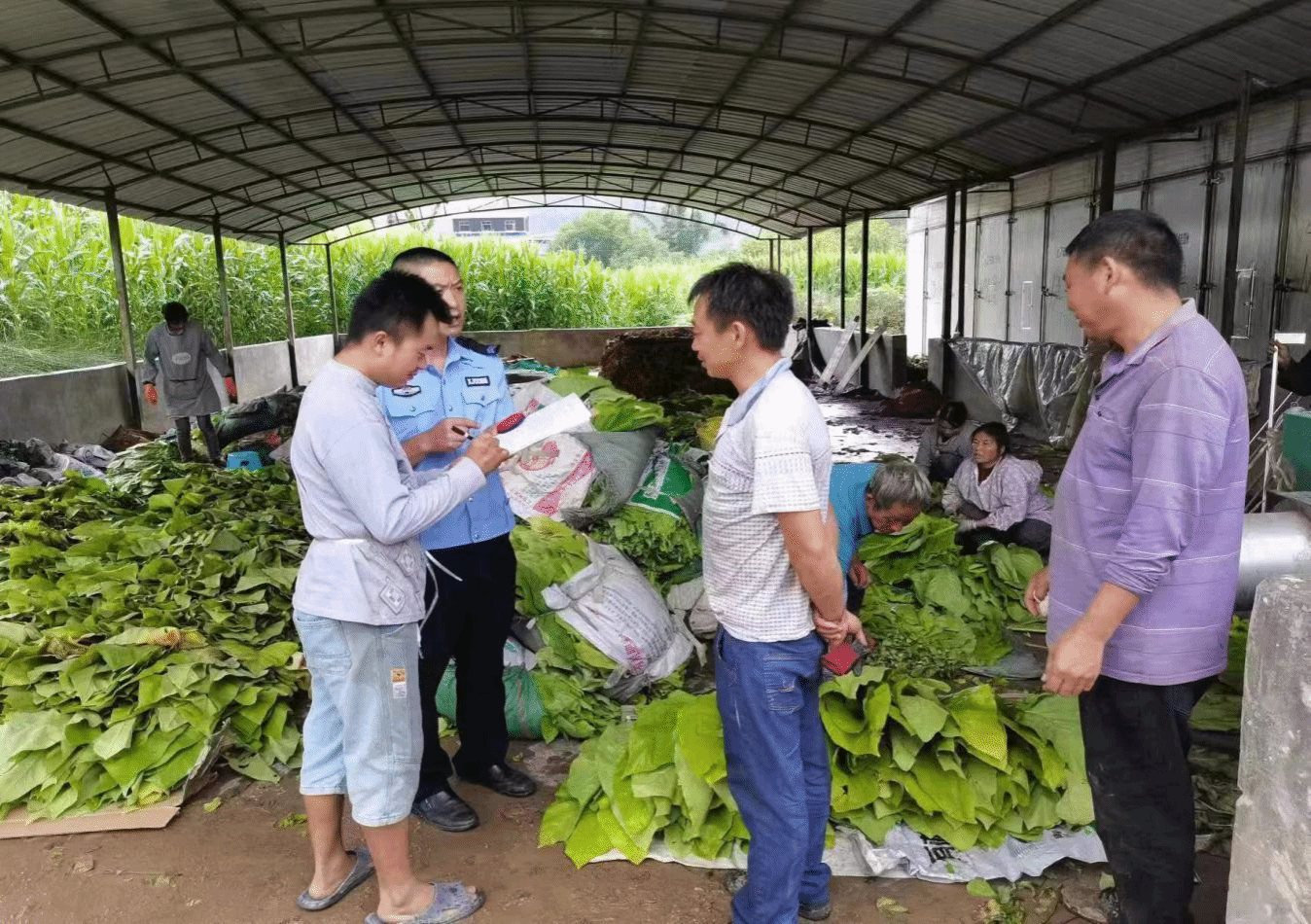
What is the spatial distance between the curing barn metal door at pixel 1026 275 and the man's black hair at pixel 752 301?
12256mm

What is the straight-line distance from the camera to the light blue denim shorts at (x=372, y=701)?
2463mm

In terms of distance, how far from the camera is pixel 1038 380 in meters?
11.1

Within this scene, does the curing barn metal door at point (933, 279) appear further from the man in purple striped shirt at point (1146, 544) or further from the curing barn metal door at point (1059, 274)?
the man in purple striped shirt at point (1146, 544)

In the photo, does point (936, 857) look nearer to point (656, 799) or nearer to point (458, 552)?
point (656, 799)

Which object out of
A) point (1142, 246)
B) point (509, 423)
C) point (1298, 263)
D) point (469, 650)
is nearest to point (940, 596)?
point (469, 650)

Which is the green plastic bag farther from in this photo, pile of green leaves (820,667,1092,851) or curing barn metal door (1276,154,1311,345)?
curing barn metal door (1276,154,1311,345)

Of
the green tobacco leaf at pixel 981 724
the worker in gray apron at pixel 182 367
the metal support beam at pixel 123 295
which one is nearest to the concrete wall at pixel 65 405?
the metal support beam at pixel 123 295

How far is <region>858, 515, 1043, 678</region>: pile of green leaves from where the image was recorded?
434cm

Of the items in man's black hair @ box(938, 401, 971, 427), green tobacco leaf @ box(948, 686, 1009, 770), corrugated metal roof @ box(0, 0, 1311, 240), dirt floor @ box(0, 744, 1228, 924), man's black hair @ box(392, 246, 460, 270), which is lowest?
dirt floor @ box(0, 744, 1228, 924)

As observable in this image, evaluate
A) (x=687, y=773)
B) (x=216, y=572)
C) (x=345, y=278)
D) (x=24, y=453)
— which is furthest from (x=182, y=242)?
(x=687, y=773)

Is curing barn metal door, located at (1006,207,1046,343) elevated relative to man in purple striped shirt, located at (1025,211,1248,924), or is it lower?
elevated

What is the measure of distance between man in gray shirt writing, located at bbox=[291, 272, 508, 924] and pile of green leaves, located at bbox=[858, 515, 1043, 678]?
7.75ft

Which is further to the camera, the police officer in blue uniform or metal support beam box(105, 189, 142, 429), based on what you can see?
metal support beam box(105, 189, 142, 429)

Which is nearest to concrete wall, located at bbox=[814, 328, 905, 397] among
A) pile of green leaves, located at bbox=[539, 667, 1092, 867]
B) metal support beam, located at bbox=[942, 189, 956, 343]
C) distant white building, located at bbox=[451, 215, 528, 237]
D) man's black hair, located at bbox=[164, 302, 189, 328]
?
metal support beam, located at bbox=[942, 189, 956, 343]
